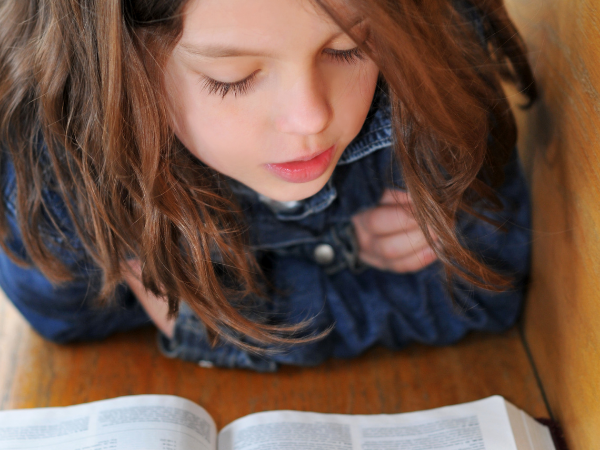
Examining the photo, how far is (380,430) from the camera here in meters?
0.64

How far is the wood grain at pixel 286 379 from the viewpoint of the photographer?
2.26 feet

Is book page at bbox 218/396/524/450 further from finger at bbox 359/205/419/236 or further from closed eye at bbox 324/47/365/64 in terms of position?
closed eye at bbox 324/47/365/64

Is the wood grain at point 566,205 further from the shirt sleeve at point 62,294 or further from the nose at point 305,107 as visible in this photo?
the shirt sleeve at point 62,294

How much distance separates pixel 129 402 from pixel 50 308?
→ 0.17 meters

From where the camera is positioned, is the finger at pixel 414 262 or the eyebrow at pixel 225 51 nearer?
the eyebrow at pixel 225 51

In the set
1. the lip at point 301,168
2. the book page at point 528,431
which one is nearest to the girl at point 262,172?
the lip at point 301,168

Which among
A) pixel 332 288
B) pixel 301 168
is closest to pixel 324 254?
pixel 332 288

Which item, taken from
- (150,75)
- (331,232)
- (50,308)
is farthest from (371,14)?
(50,308)

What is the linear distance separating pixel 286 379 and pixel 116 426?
7.4 inches

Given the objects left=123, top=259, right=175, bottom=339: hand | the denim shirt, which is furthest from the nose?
left=123, top=259, right=175, bottom=339: hand

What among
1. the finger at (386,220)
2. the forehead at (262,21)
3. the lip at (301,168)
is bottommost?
the finger at (386,220)

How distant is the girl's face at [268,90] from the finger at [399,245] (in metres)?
0.17

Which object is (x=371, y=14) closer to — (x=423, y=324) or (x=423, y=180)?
(x=423, y=180)

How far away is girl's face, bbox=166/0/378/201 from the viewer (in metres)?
0.48
